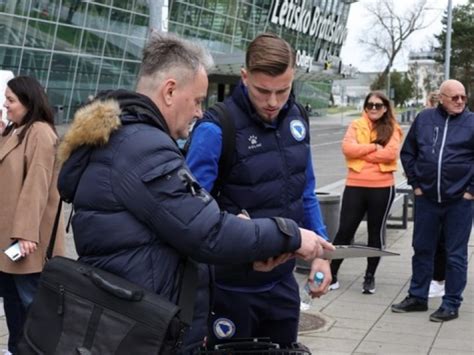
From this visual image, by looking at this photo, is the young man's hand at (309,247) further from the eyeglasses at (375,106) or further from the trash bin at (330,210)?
the trash bin at (330,210)

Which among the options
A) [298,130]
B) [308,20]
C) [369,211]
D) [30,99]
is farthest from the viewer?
[308,20]

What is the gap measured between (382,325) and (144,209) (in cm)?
450

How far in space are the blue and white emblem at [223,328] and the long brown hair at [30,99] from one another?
191 centimetres

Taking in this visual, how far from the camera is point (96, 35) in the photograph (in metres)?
37.2

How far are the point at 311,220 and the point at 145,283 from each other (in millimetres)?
1484

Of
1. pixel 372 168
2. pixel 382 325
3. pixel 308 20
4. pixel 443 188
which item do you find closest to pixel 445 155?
pixel 443 188

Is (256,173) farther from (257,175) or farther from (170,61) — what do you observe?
(170,61)

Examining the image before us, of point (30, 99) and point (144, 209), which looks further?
point (30, 99)

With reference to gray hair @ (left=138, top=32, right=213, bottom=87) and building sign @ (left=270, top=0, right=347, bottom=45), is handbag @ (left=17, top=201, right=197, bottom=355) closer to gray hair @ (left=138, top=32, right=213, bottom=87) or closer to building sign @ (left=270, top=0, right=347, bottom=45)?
gray hair @ (left=138, top=32, right=213, bottom=87)

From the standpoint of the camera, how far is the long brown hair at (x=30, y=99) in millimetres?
4688

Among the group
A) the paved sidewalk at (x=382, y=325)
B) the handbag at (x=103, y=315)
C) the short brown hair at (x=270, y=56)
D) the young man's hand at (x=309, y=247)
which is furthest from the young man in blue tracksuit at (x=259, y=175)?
the paved sidewalk at (x=382, y=325)

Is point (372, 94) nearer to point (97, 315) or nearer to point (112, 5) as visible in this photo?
point (97, 315)

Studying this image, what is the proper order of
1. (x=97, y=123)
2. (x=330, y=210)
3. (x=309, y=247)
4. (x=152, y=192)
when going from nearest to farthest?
1. (x=152, y=192)
2. (x=97, y=123)
3. (x=309, y=247)
4. (x=330, y=210)

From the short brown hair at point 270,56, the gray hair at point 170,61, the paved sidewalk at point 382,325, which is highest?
the short brown hair at point 270,56
